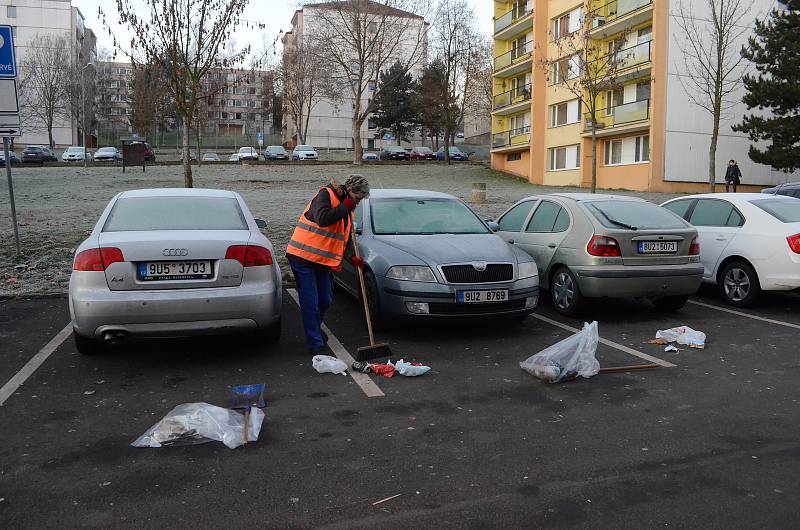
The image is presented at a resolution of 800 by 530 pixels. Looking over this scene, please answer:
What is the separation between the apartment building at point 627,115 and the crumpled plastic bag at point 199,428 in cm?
2395

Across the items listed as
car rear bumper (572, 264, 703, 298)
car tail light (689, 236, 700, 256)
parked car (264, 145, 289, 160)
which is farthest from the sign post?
parked car (264, 145, 289, 160)

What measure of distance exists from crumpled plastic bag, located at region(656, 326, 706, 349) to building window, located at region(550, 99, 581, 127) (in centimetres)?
3290

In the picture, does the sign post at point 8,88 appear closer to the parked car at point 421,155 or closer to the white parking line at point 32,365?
the white parking line at point 32,365

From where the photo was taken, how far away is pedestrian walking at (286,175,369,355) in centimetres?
616

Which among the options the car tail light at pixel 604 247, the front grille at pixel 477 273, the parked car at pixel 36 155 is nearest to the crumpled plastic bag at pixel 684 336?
the car tail light at pixel 604 247

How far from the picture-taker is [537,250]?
8.55m

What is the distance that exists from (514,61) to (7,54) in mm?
40136

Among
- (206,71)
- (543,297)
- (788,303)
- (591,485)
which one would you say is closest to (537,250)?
(543,297)

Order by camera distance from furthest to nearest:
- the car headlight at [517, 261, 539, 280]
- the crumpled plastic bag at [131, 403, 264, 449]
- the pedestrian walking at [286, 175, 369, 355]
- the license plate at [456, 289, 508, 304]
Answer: the car headlight at [517, 261, 539, 280] < the license plate at [456, 289, 508, 304] < the pedestrian walking at [286, 175, 369, 355] < the crumpled plastic bag at [131, 403, 264, 449]

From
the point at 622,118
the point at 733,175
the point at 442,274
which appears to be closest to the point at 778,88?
the point at 733,175

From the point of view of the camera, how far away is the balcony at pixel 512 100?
44.4m

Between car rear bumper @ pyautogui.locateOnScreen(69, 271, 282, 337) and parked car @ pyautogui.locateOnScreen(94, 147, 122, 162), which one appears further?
parked car @ pyautogui.locateOnScreen(94, 147, 122, 162)

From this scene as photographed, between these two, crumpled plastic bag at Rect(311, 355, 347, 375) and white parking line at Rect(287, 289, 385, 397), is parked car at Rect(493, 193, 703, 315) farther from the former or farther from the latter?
crumpled plastic bag at Rect(311, 355, 347, 375)

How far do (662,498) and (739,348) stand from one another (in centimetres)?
372
